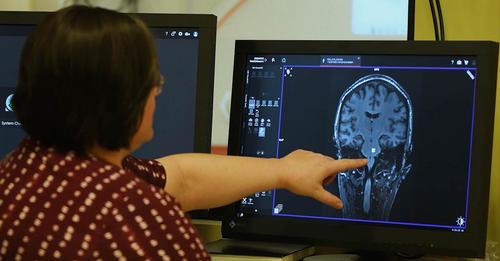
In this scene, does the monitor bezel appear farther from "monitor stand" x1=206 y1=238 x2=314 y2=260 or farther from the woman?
the woman

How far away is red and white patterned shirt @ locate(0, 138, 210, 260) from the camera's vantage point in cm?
80

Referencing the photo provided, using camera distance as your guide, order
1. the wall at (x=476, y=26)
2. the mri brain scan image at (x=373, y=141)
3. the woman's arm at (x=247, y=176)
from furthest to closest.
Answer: the wall at (x=476, y=26) → the mri brain scan image at (x=373, y=141) → the woman's arm at (x=247, y=176)

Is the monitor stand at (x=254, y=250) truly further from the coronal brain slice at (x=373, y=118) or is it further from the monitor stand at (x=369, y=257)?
the coronal brain slice at (x=373, y=118)

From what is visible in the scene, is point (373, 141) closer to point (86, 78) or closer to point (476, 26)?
point (476, 26)

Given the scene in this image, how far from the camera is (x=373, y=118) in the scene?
1.33 m

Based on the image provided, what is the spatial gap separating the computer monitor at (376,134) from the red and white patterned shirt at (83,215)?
53 centimetres

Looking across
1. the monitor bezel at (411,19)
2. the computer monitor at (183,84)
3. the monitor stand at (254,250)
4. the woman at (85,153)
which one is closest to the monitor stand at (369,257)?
the monitor stand at (254,250)

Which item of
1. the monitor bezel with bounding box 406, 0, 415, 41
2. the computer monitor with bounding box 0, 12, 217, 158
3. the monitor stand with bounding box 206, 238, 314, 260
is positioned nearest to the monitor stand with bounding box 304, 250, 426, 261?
the monitor stand with bounding box 206, 238, 314, 260

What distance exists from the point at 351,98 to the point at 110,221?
2.15 feet

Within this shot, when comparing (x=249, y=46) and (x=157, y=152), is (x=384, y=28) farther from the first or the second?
(x=157, y=152)

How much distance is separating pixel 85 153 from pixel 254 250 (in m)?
0.55

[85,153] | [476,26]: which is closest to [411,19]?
[476,26]

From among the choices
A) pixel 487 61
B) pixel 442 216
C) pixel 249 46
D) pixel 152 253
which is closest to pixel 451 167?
pixel 442 216

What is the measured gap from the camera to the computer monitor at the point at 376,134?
4.22ft
